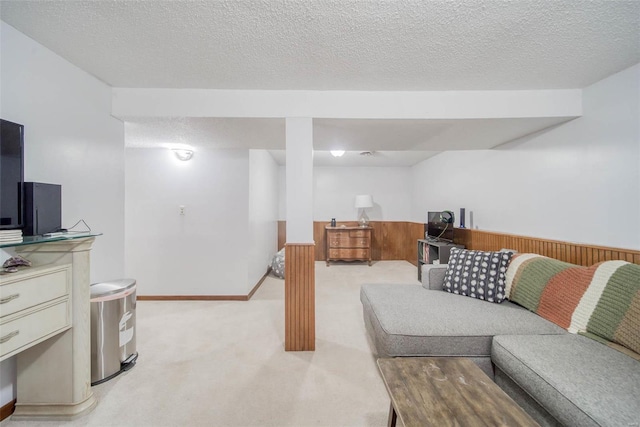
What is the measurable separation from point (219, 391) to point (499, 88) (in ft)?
10.8

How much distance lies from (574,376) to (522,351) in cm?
25

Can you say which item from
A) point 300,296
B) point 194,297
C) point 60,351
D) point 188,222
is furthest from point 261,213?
point 60,351

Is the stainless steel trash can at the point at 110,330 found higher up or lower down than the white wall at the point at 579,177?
lower down

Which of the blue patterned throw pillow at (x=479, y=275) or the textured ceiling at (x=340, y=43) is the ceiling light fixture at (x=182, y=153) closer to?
the textured ceiling at (x=340, y=43)

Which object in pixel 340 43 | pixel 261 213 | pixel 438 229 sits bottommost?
pixel 438 229

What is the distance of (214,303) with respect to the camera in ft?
11.3

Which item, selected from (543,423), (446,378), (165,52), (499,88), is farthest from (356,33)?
(543,423)

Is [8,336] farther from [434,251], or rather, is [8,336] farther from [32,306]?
[434,251]

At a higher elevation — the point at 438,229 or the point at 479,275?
the point at 438,229

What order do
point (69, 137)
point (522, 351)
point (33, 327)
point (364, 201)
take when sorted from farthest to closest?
point (364, 201) → point (69, 137) → point (522, 351) → point (33, 327)

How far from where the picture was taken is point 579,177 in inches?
89.8

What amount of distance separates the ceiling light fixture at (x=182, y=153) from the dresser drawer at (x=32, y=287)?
2237mm

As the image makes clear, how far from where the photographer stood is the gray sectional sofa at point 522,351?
1.12m

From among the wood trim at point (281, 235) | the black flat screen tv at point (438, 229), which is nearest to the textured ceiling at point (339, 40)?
the black flat screen tv at point (438, 229)
